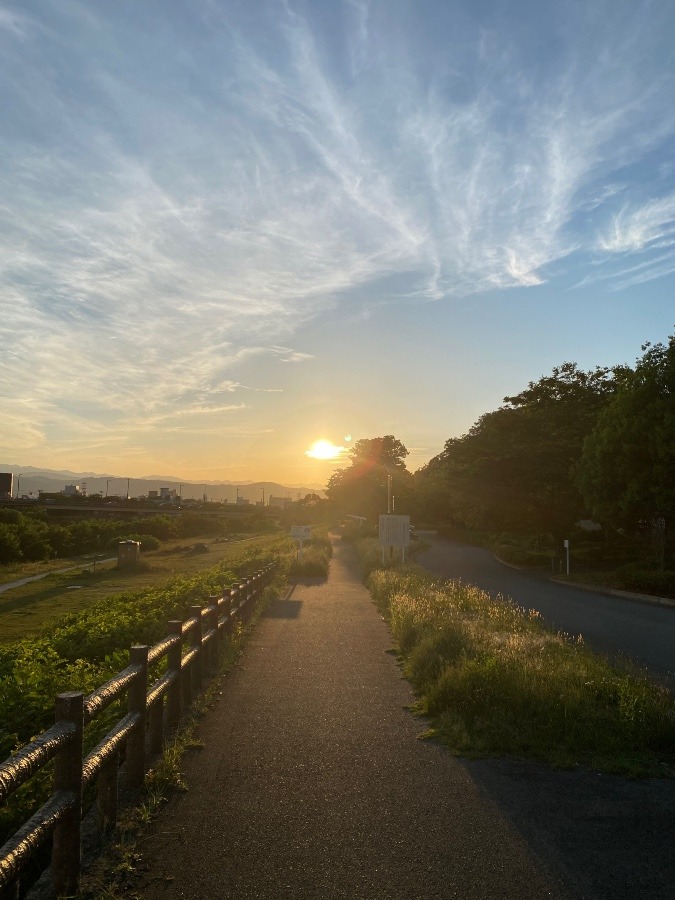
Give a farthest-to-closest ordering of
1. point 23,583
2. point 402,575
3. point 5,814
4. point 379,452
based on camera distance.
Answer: point 379,452 < point 23,583 < point 402,575 < point 5,814

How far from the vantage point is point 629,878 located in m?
4.37

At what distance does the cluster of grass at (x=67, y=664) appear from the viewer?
5541 millimetres

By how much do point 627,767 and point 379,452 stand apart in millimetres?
121487

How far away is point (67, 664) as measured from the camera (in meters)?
8.43

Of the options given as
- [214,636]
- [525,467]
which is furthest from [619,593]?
[214,636]

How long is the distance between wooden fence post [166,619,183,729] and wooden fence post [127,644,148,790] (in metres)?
1.42

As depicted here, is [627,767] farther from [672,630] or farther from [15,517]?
[15,517]

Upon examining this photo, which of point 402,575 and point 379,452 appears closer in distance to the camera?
point 402,575

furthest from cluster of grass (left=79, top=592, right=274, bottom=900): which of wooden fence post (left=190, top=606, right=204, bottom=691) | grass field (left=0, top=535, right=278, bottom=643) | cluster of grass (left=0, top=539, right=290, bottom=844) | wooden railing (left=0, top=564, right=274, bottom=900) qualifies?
grass field (left=0, top=535, right=278, bottom=643)

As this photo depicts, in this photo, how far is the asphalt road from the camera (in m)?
14.1

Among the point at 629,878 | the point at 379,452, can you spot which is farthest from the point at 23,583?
the point at 379,452

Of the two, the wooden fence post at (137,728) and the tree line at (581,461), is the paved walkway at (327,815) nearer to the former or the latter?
the wooden fence post at (137,728)

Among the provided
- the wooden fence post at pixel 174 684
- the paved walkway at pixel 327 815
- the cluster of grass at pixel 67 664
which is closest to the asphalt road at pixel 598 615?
the paved walkway at pixel 327 815

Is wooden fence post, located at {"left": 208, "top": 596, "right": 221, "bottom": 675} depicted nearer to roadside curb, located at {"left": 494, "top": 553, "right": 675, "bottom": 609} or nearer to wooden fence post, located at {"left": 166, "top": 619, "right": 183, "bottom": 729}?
wooden fence post, located at {"left": 166, "top": 619, "right": 183, "bottom": 729}
